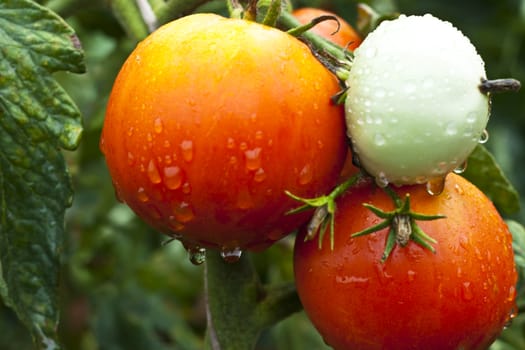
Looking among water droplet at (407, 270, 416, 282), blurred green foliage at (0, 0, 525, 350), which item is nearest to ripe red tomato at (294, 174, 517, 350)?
water droplet at (407, 270, 416, 282)

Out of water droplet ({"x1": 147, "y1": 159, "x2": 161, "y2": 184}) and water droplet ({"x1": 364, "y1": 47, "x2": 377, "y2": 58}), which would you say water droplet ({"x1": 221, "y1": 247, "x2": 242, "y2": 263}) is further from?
water droplet ({"x1": 364, "y1": 47, "x2": 377, "y2": 58})

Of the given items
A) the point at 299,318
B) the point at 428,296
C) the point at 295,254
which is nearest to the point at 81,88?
the point at 299,318

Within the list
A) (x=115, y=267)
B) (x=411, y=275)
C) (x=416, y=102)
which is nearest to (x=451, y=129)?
(x=416, y=102)

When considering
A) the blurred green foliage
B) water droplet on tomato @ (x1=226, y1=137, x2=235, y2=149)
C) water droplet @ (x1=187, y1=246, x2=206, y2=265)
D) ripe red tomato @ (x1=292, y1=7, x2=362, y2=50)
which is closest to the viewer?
water droplet on tomato @ (x1=226, y1=137, x2=235, y2=149)

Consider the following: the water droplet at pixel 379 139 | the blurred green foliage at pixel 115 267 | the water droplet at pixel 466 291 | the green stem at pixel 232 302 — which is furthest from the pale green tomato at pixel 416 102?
the blurred green foliage at pixel 115 267

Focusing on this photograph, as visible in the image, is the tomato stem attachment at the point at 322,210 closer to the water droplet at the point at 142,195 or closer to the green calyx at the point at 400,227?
the green calyx at the point at 400,227

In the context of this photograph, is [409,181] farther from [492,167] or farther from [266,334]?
[266,334]

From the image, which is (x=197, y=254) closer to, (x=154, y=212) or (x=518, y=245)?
(x=154, y=212)
